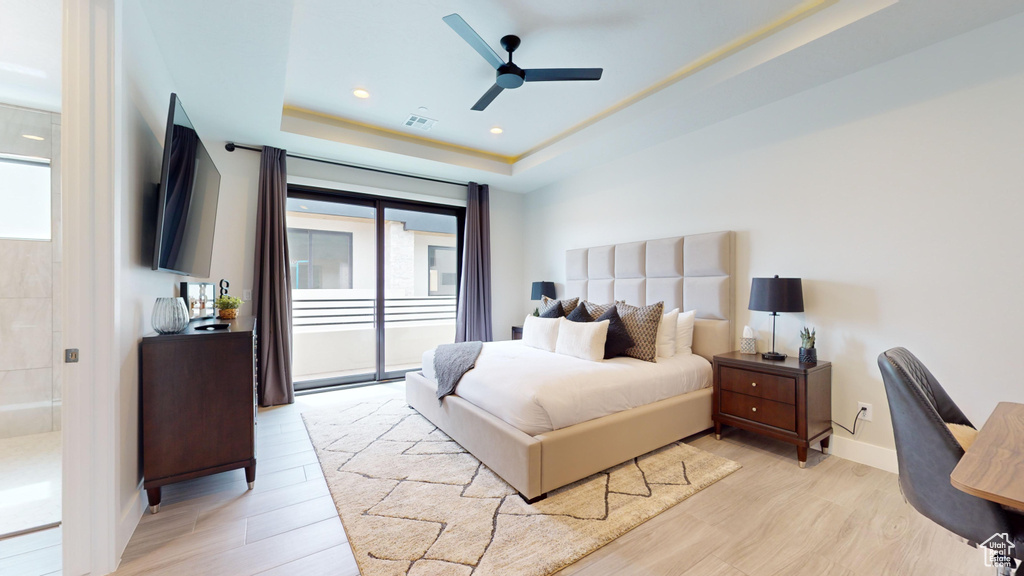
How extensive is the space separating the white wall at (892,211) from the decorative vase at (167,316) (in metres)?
3.88

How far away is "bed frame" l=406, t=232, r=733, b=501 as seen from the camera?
2123mm

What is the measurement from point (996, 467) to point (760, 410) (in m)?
1.90

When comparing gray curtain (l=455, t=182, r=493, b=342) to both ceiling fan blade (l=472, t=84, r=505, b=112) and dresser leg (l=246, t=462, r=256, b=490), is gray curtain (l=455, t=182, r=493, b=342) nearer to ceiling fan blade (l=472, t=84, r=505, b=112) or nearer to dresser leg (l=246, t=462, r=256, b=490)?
ceiling fan blade (l=472, t=84, r=505, b=112)

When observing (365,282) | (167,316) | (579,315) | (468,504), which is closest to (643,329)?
(579,315)

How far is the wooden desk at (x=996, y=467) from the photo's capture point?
0.79 metres

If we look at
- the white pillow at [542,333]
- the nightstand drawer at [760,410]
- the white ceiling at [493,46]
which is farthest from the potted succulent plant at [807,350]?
the white ceiling at [493,46]

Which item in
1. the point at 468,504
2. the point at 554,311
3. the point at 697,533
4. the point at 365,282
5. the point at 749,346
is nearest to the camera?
the point at 697,533

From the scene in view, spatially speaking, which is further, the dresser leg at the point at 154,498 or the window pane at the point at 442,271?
the window pane at the point at 442,271

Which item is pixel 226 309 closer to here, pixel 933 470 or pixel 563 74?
pixel 563 74

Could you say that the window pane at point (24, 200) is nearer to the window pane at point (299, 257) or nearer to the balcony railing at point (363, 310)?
the window pane at point (299, 257)

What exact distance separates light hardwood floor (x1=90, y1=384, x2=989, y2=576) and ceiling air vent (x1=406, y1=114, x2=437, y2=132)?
3094mm

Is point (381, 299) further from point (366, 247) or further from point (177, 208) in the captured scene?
point (177, 208)

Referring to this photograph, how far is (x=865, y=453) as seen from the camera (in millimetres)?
2521

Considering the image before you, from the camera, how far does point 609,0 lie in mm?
2209
